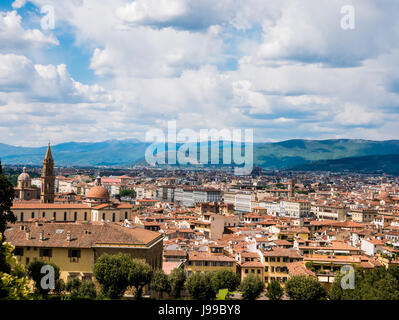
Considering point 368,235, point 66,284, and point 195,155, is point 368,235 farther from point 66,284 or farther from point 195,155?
point 195,155

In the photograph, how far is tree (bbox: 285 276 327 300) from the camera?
23.9 meters

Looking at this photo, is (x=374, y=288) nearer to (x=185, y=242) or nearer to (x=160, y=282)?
(x=160, y=282)

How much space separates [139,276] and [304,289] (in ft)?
25.8

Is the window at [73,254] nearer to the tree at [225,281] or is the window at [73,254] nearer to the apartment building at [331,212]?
the tree at [225,281]

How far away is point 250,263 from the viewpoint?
31047 mm

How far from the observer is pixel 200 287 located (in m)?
23.9

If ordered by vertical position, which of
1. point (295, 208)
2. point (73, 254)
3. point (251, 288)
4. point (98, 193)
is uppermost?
point (98, 193)

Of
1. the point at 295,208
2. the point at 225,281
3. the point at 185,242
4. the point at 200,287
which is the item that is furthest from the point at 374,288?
the point at 295,208

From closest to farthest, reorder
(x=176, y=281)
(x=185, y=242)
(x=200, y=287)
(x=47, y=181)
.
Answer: (x=200, y=287)
(x=176, y=281)
(x=185, y=242)
(x=47, y=181)

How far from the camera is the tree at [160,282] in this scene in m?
23.7

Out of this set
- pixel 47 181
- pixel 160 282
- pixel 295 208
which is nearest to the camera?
pixel 160 282
